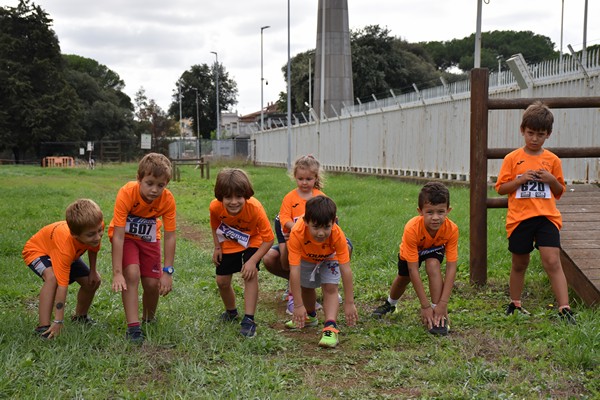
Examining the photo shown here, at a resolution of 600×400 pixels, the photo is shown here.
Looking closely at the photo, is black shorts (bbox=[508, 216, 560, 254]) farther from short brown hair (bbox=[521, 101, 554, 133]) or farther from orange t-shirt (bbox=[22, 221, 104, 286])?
orange t-shirt (bbox=[22, 221, 104, 286])

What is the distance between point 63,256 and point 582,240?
419 centimetres

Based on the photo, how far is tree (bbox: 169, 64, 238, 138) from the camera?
92.5 metres

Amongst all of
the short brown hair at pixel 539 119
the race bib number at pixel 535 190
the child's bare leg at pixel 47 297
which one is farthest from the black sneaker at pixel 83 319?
the short brown hair at pixel 539 119

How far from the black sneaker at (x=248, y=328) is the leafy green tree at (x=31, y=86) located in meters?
53.5

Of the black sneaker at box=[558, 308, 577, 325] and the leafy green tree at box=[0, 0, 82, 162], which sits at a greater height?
the leafy green tree at box=[0, 0, 82, 162]

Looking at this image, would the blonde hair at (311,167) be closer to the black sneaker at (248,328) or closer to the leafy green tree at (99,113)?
the black sneaker at (248,328)

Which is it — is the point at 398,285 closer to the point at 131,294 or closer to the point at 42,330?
the point at 131,294

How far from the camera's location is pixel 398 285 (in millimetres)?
5500

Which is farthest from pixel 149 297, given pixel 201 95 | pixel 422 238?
pixel 201 95

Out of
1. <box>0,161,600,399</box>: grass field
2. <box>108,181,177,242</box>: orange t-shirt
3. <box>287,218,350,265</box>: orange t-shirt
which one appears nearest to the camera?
<box>0,161,600,399</box>: grass field

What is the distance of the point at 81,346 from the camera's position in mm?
4414

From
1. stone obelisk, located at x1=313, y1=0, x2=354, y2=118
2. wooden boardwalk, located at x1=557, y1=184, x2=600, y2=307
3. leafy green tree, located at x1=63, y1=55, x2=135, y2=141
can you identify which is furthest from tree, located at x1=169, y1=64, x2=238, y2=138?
wooden boardwalk, located at x1=557, y1=184, x2=600, y2=307

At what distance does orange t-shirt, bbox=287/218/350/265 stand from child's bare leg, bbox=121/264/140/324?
3.61 feet

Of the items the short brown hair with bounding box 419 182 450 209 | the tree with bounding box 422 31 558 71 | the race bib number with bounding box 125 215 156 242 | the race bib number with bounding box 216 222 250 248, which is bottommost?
the race bib number with bounding box 216 222 250 248
